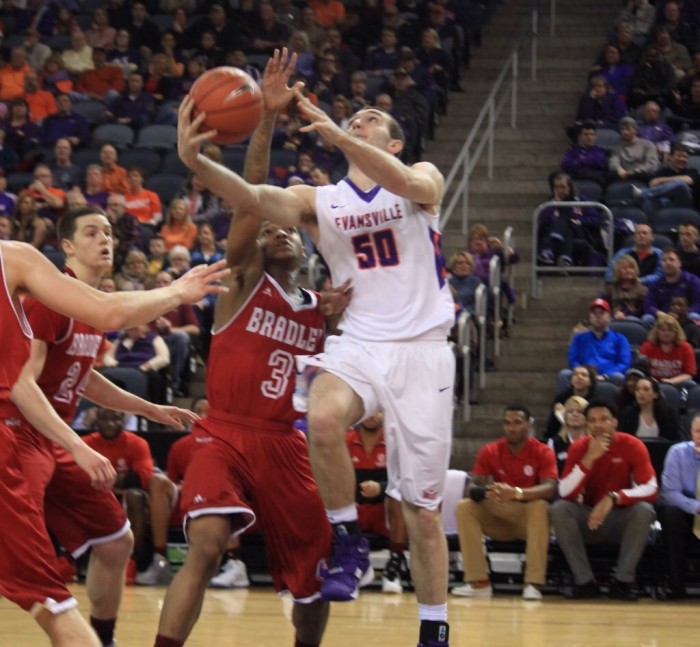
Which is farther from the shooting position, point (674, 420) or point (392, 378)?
point (674, 420)

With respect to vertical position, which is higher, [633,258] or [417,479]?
[417,479]

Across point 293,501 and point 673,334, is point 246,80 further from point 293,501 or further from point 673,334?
point 673,334

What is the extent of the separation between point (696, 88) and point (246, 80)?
33.9 feet

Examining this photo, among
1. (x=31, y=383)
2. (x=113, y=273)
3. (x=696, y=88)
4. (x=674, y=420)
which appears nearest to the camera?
(x=31, y=383)

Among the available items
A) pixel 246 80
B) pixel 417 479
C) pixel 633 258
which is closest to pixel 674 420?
pixel 633 258

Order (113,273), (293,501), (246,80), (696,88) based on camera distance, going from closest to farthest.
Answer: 1. (246,80)
2. (293,501)
3. (113,273)
4. (696,88)

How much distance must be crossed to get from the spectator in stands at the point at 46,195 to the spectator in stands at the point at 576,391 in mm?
5982

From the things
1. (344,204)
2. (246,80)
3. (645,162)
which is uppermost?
(246,80)

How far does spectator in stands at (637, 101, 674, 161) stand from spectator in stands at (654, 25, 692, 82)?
1.11m

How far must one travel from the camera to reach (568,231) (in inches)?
560

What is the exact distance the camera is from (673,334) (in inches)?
460

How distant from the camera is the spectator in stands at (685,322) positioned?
1225 cm

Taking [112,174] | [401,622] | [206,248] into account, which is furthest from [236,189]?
[112,174]

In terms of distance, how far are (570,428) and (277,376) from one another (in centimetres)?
504
